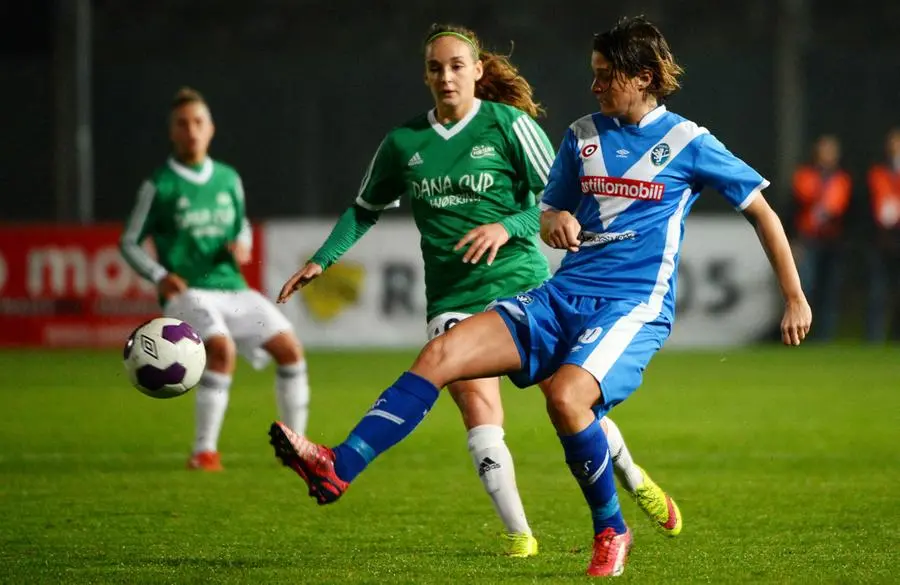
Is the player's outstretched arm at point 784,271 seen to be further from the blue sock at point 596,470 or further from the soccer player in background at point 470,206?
the soccer player in background at point 470,206

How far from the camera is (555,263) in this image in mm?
14461

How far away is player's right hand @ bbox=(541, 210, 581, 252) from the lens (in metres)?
5.11

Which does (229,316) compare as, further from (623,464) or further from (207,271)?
(623,464)

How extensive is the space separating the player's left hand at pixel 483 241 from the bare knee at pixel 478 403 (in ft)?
2.10

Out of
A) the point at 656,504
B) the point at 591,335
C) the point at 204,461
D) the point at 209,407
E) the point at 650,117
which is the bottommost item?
the point at 204,461

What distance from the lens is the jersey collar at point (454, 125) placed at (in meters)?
6.07

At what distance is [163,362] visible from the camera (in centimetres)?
620

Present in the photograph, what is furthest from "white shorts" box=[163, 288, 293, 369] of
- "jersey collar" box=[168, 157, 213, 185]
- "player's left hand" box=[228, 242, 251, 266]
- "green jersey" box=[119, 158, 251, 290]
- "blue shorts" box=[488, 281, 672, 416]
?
"blue shorts" box=[488, 281, 672, 416]

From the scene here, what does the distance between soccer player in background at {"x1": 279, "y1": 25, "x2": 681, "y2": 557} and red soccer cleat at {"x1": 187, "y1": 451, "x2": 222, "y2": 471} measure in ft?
8.26

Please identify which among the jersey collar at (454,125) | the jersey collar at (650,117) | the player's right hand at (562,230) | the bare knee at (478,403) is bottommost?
the bare knee at (478,403)

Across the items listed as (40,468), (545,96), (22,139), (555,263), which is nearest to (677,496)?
(40,468)

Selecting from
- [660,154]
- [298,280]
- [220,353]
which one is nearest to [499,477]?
[298,280]

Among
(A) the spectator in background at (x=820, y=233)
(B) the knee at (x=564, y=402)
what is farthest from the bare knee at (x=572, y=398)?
(A) the spectator in background at (x=820, y=233)

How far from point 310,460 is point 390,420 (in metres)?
0.35
